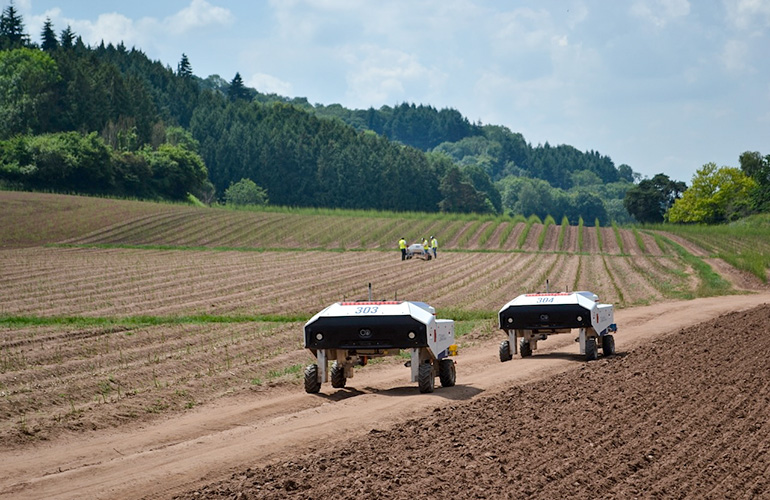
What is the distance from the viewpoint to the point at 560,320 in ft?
64.2

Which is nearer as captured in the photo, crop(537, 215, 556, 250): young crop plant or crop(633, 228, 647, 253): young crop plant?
crop(633, 228, 647, 253): young crop plant

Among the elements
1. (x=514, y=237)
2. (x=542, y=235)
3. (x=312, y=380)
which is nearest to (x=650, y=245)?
(x=542, y=235)

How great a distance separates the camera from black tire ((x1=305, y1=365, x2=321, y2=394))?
15.4 meters

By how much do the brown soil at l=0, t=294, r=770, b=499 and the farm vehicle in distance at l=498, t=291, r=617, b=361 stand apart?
167 cm

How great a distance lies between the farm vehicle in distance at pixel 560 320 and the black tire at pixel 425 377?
490 centimetres

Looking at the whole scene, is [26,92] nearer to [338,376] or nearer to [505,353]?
[505,353]

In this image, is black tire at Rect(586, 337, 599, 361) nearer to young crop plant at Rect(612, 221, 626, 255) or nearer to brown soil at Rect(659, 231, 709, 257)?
brown soil at Rect(659, 231, 709, 257)

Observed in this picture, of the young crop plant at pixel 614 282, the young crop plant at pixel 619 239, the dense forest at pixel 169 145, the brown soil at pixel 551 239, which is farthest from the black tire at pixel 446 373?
the dense forest at pixel 169 145

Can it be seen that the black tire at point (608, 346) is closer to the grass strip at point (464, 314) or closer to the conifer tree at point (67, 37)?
the grass strip at point (464, 314)

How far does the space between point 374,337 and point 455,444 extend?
12.4 ft

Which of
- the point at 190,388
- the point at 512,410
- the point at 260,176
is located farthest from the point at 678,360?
the point at 260,176

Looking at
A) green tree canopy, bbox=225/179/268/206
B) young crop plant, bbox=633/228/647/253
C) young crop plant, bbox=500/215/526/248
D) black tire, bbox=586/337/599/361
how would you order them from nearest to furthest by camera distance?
black tire, bbox=586/337/599/361 < young crop plant, bbox=633/228/647/253 < young crop plant, bbox=500/215/526/248 < green tree canopy, bbox=225/179/268/206

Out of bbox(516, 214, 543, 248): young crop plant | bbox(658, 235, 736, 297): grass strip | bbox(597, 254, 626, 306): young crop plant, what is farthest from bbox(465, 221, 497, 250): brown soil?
bbox(658, 235, 736, 297): grass strip

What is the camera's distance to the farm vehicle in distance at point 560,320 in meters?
19.5
